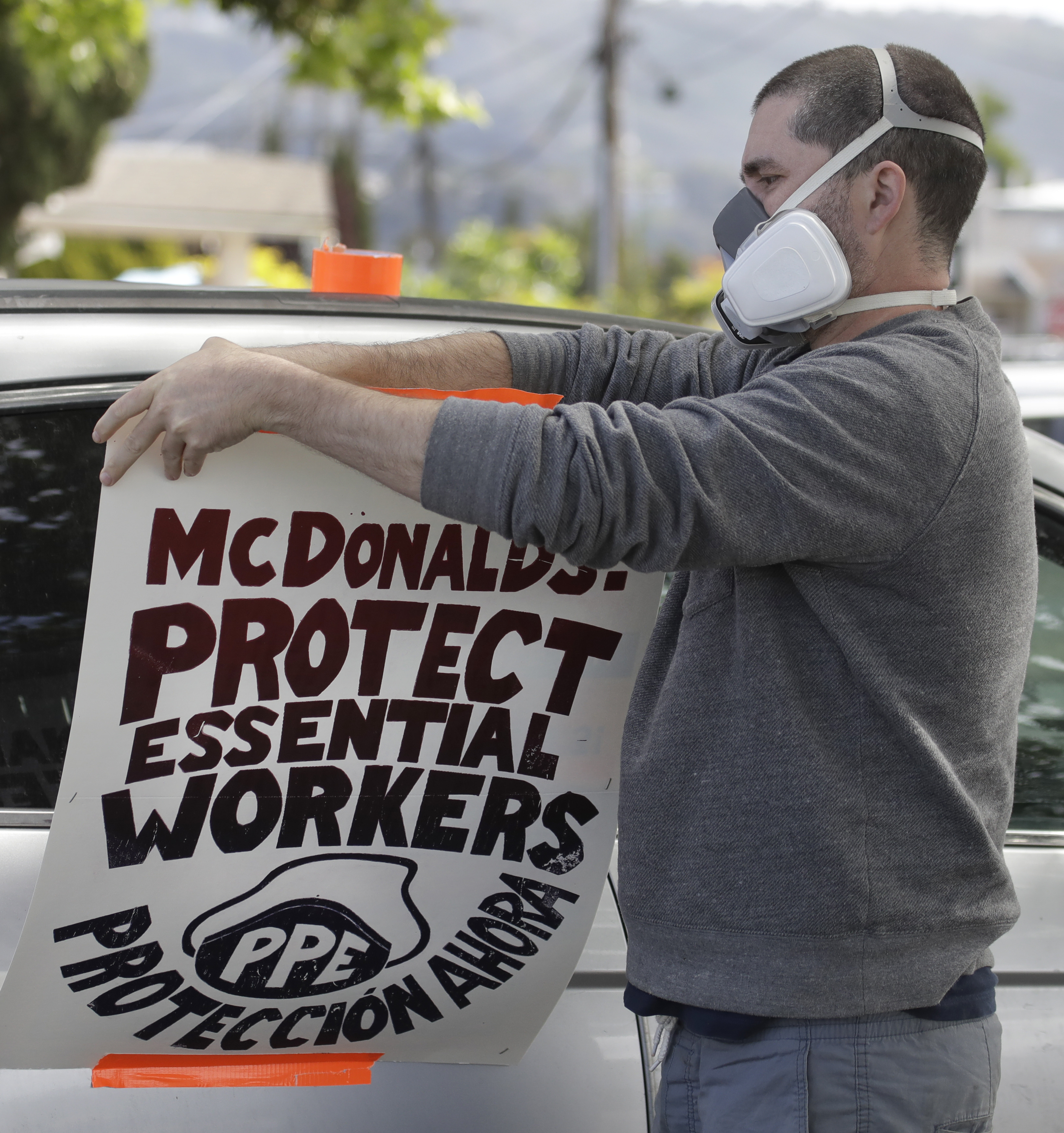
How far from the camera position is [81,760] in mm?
1470

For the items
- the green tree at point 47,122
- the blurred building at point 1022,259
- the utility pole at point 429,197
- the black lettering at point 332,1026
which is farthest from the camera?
the utility pole at point 429,197

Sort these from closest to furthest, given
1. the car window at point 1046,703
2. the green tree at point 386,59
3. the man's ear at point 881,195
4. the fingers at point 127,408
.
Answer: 1. the fingers at point 127,408
2. the man's ear at point 881,195
3. the car window at point 1046,703
4. the green tree at point 386,59

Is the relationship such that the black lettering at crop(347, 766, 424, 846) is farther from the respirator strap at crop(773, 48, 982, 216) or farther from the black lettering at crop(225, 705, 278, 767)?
the respirator strap at crop(773, 48, 982, 216)

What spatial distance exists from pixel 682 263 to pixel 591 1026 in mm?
51372

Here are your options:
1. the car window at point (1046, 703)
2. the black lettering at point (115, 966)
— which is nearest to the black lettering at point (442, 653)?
the black lettering at point (115, 966)

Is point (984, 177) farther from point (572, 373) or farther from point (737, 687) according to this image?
point (737, 687)

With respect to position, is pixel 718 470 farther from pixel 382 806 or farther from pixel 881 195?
pixel 382 806

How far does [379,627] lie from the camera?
1.58m

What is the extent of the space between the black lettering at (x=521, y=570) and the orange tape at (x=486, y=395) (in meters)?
0.19

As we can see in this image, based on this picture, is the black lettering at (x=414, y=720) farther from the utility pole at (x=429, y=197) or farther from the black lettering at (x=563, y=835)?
the utility pole at (x=429, y=197)

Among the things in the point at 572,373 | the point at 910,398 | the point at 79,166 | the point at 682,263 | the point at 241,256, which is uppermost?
the point at 910,398

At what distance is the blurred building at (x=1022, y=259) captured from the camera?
33.3 meters

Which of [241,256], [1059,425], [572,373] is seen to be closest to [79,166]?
[241,256]

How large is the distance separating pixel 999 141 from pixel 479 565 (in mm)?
81227
